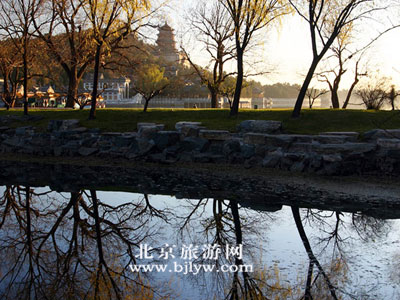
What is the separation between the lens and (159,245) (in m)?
6.03

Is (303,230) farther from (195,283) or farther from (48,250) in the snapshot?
(48,250)

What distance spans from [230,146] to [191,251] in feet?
26.1

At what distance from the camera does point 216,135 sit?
14086 millimetres

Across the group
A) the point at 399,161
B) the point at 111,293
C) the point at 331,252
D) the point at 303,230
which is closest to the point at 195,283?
the point at 111,293

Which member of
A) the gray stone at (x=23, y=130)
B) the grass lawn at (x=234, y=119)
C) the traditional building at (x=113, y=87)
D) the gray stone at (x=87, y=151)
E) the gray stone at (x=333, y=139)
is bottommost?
the gray stone at (x=87, y=151)

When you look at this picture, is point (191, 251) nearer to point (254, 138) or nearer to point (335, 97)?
point (254, 138)

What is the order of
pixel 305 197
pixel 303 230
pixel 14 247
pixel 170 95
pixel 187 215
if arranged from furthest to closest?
pixel 170 95 < pixel 305 197 < pixel 187 215 < pixel 303 230 < pixel 14 247

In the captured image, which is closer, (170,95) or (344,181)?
(344,181)

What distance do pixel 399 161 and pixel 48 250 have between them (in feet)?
30.3

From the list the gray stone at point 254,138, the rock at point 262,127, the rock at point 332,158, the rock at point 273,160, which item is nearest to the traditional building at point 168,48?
the rock at point 262,127

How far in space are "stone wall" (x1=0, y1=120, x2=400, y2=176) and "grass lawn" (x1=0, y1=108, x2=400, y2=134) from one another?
0.92 metres

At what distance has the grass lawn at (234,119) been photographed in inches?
570

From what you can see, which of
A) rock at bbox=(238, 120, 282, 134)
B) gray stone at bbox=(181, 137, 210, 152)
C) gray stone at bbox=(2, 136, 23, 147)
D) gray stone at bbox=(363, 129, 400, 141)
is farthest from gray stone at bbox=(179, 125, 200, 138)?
gray stone at bbox=(2, 136, 23, 147)

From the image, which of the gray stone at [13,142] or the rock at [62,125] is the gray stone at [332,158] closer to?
the rock at [62,125]
